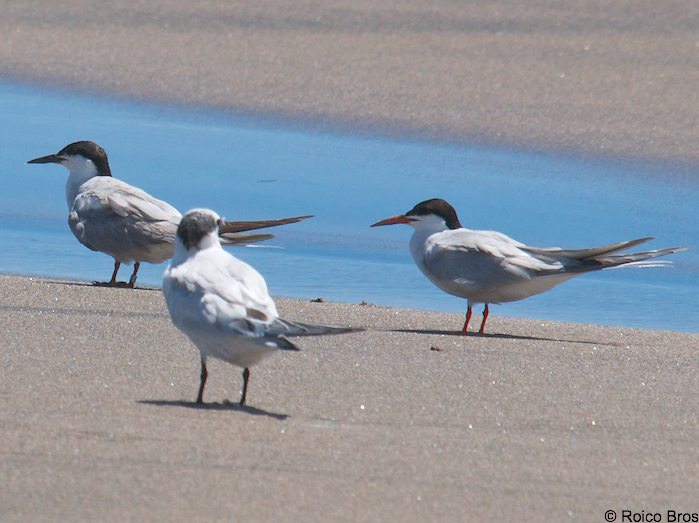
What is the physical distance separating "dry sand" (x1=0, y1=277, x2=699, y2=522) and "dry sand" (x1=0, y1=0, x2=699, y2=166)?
4412 millimetres

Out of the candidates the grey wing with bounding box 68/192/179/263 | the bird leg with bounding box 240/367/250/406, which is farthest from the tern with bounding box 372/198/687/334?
the bird leg with bounding box 240/367/250/406

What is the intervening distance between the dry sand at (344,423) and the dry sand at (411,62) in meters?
4.41

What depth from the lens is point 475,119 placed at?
10422 millimetres

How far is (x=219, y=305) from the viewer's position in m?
4.30

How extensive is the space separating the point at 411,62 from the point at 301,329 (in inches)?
299

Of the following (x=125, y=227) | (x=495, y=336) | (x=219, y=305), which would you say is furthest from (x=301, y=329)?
(x=125, y=227)

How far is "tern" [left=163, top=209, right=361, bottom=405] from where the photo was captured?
4219 mm

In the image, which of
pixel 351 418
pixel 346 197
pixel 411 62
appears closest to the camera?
pixel 351 418

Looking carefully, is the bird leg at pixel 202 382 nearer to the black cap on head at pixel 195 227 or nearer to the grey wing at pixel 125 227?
the black cap on head at pixel 195 227

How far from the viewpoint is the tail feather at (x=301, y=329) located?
4094 mm

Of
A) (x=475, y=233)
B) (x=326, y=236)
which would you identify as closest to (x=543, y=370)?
(x=475, y=233)

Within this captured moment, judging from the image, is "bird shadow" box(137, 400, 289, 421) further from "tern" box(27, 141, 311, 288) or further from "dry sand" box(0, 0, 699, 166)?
"dry sand" box(0, 0, 699, 166)

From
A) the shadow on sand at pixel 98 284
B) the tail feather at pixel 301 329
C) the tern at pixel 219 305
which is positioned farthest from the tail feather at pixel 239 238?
the tail feather at pixel 301 329

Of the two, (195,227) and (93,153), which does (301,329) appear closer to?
(195,227)
